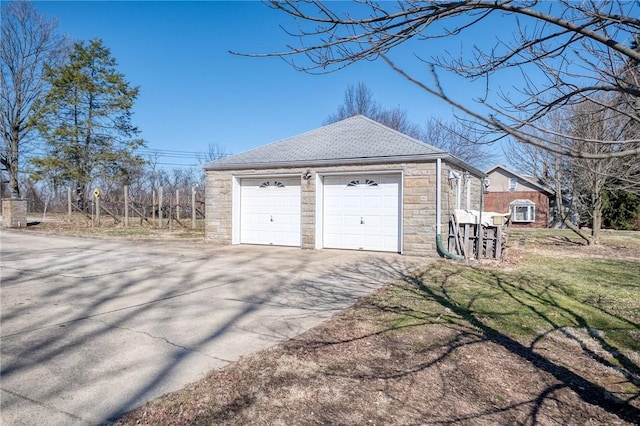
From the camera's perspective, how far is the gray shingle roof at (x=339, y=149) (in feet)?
34.6

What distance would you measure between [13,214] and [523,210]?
3218cm

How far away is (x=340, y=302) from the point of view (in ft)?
18.3

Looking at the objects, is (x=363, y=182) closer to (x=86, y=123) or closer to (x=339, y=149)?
(x=339, y=149)

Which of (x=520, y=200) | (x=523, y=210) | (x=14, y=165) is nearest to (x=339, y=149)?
(x=14, y=165)

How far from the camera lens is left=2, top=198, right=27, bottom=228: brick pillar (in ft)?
60.3

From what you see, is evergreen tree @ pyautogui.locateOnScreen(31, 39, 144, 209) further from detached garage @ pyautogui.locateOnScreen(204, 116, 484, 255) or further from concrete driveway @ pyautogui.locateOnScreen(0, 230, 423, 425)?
concrete driveway @ pyautogui.locateOnScreen(0, 230, 423, 425)

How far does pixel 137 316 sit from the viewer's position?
477 centimetres

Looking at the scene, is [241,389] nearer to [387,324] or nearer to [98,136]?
[387,324]

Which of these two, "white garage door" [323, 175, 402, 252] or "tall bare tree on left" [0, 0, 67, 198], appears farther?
"tall bare tree on left" [0, 0, 67, 198]

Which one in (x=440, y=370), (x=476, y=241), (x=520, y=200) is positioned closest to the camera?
(x=440, y=370)

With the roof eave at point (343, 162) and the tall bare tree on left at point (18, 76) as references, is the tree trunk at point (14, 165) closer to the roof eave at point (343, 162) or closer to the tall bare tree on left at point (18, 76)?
the tall bare tree on left at point (18, 76)

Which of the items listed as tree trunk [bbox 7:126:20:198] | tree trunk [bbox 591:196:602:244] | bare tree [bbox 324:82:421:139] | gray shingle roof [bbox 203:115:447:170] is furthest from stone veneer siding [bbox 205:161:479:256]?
bare tree [bbox 324:82:421:139]

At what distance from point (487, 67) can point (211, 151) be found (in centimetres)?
4011

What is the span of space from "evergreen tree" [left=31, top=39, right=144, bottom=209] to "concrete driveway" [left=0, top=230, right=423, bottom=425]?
1535cm
